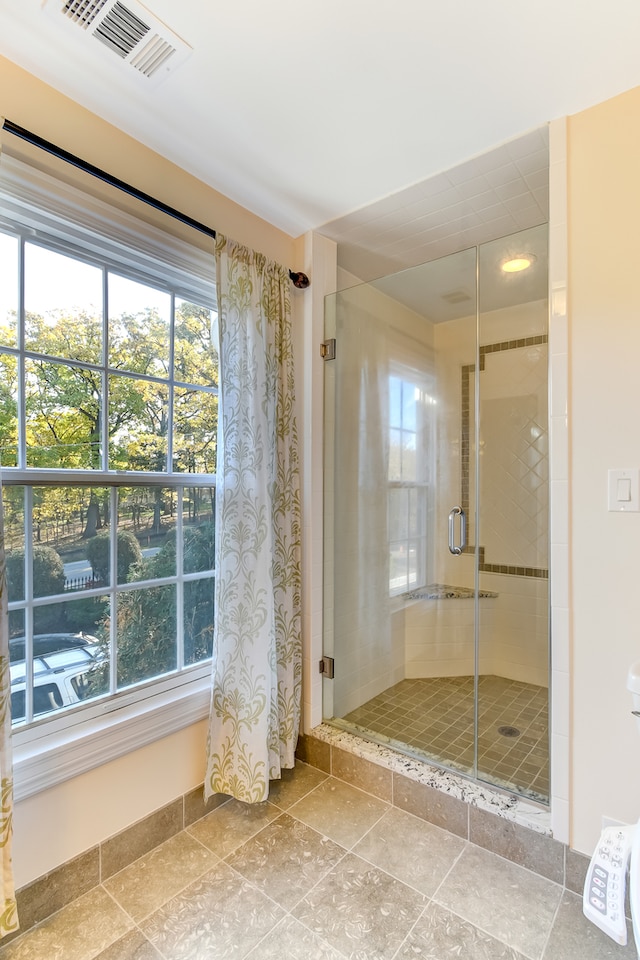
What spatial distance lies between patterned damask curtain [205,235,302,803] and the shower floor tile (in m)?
0.57

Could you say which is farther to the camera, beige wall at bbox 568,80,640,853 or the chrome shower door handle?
the chrome shower door handle

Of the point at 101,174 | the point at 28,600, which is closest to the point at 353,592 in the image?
the point at 28,600

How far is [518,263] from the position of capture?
1786 millimetres

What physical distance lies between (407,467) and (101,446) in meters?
1.46

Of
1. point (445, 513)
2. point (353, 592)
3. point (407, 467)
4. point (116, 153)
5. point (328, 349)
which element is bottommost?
point (353, 592)

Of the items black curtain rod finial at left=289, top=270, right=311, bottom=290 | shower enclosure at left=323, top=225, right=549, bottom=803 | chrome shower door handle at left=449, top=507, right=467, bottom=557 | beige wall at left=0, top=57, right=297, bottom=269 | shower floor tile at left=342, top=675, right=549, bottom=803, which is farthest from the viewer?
chrome shower door handle at left=449, top=507, right=467, bottom=557

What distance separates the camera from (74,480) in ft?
4.68

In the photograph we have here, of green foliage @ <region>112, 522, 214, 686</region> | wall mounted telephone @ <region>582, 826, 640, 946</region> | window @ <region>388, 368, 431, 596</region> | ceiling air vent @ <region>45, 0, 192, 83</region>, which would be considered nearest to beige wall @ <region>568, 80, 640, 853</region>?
wall mounted telephone @ <region>582, 826, 640, 946</region>

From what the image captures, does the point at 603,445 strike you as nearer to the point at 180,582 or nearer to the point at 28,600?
the point at 180,582

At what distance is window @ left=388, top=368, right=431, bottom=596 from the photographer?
2340 mm

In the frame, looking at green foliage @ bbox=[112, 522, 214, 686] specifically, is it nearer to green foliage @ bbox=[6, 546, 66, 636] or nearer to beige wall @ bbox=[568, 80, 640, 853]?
green foliage @ bbox=[6, 546, 66, 636]

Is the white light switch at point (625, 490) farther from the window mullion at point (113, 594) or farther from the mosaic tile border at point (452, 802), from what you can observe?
the window mullion at point (113, 594)

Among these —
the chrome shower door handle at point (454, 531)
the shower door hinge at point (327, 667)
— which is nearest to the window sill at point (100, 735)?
the shower door hinge at point (327, 667)

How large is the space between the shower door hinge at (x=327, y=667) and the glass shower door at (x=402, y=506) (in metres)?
0.03
